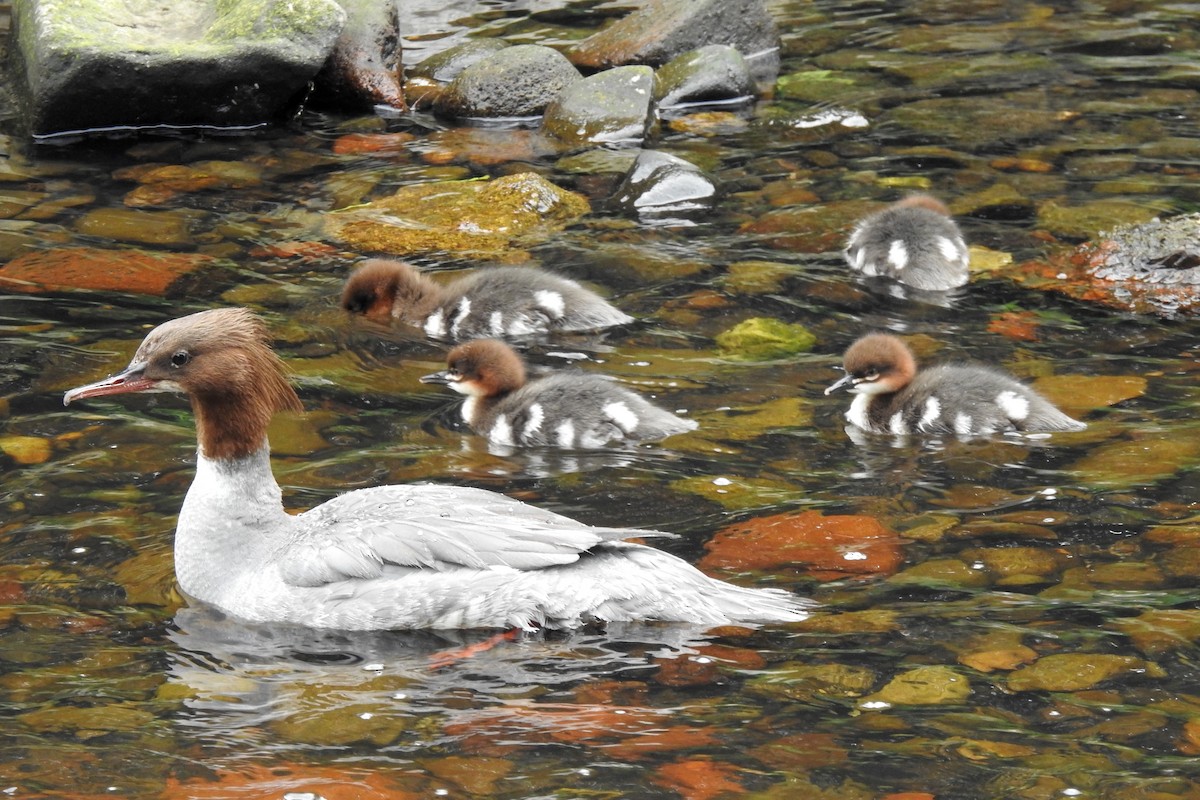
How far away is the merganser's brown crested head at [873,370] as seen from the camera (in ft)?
22.2

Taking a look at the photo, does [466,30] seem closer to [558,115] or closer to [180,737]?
[558,115]

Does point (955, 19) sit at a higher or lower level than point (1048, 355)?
higher

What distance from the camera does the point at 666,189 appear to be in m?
9.32

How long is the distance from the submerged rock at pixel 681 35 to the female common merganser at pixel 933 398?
5727mm

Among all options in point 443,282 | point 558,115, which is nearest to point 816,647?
point 443,282

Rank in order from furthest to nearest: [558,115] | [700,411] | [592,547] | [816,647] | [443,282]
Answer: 1. [558,115]
2. [443,282]
3. [700,411]
4. [592,547]
5. [816,647]

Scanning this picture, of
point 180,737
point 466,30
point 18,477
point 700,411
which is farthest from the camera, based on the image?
point 466,30

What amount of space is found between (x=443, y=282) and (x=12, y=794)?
16.3ft

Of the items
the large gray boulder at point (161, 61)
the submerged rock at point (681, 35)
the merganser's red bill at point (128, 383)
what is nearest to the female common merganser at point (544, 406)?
the merganser's red bill at point (128, 383)

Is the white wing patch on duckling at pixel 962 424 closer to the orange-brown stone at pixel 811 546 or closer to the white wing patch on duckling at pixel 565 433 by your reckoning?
the orange-brown stone at pixel 811 546

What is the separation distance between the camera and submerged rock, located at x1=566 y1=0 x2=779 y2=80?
→ 1210cm

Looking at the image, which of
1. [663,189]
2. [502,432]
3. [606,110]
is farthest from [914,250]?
[606,110]

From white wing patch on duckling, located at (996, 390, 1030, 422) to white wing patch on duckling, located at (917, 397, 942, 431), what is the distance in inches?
10.0

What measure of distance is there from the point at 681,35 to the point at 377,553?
8.01 meters
